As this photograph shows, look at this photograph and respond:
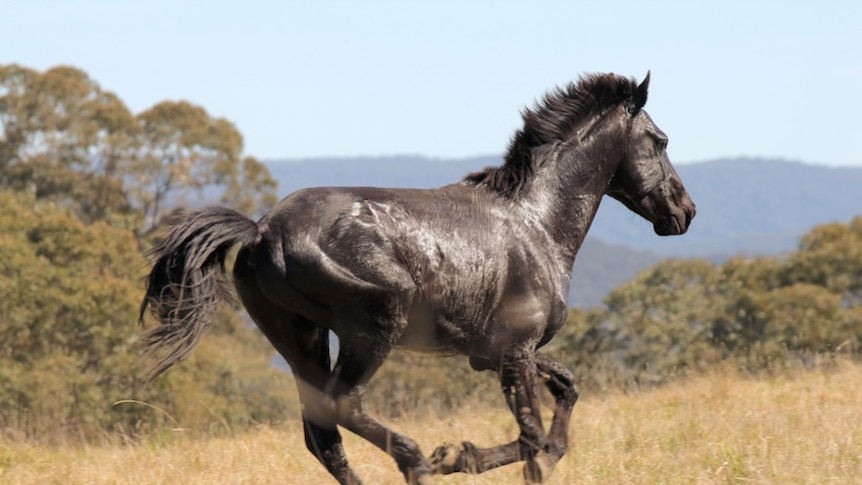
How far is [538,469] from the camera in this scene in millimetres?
6109

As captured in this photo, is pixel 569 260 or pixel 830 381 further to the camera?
pixel 830 381

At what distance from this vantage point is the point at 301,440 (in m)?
8.37

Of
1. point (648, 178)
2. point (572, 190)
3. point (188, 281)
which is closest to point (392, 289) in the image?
point (188, 281)

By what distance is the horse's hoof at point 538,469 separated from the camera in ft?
20.0

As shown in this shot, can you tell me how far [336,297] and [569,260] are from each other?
1.73 metres

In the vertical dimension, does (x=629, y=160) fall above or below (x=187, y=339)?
above

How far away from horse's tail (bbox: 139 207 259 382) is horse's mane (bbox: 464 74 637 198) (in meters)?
1.65

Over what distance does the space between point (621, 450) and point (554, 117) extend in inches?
85.8

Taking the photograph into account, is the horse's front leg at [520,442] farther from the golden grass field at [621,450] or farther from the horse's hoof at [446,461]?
the golden grass field at [621,450]

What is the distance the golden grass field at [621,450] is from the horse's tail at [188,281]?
0.99 meters


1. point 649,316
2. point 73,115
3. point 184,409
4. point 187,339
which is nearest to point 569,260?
point 187,339

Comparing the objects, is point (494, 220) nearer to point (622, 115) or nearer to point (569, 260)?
point (569, 260)

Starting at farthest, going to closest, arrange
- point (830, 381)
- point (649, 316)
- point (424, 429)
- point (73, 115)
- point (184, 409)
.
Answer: point (73, 115)
point (649, 316)
point (184, 409)
point (830, 381)
point (424, 429)

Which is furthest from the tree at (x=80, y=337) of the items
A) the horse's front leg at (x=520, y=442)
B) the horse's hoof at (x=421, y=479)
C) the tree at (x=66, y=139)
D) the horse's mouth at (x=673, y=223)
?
the horse's hoof at (x=421, y=479)
